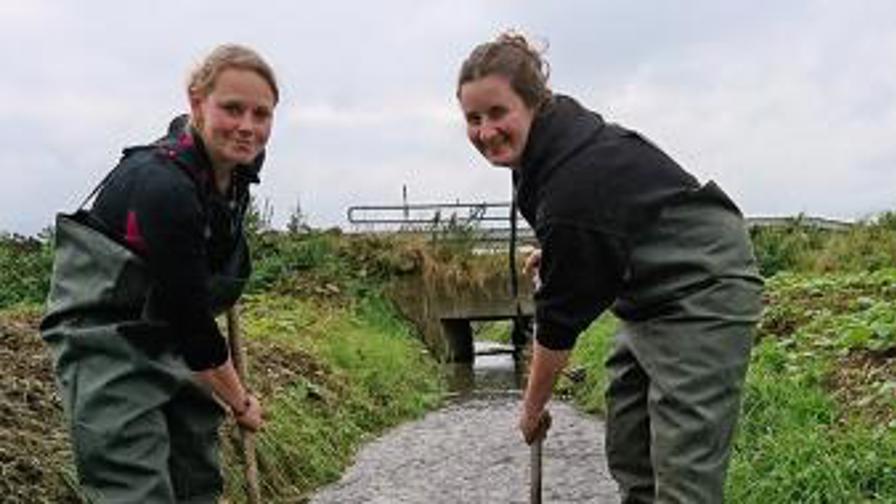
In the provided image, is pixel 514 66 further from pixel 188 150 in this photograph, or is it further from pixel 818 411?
pixel 818 411

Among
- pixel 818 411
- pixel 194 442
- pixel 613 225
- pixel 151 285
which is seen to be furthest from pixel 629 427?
pixel 818 411

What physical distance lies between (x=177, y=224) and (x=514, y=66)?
992 mm

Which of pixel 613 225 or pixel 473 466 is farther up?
pixel 613 225

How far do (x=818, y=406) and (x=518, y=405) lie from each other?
505cm

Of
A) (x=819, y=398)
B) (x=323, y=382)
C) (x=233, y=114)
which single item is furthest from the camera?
(x=323, y=382)

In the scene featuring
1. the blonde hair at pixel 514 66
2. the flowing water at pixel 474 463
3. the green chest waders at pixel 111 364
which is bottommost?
the flowing water at pixel 474 463

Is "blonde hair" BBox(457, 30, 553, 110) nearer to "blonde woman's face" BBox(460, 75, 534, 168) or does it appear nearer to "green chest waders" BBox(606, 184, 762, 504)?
"blonde woman's face" BBox(460, 75, 534, 168)

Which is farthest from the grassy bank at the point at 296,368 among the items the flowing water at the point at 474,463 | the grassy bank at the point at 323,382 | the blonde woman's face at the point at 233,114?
the blonde woman's face at the point at 233,114

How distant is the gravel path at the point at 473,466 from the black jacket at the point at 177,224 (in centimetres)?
337

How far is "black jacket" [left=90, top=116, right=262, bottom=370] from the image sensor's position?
3247 mm

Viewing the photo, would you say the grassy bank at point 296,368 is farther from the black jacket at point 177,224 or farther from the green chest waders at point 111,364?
the black jacket at point 177,224

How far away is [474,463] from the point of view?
25.3ft

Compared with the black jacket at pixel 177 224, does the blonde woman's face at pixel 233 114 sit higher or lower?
higher

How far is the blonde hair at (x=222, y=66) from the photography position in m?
3.43
